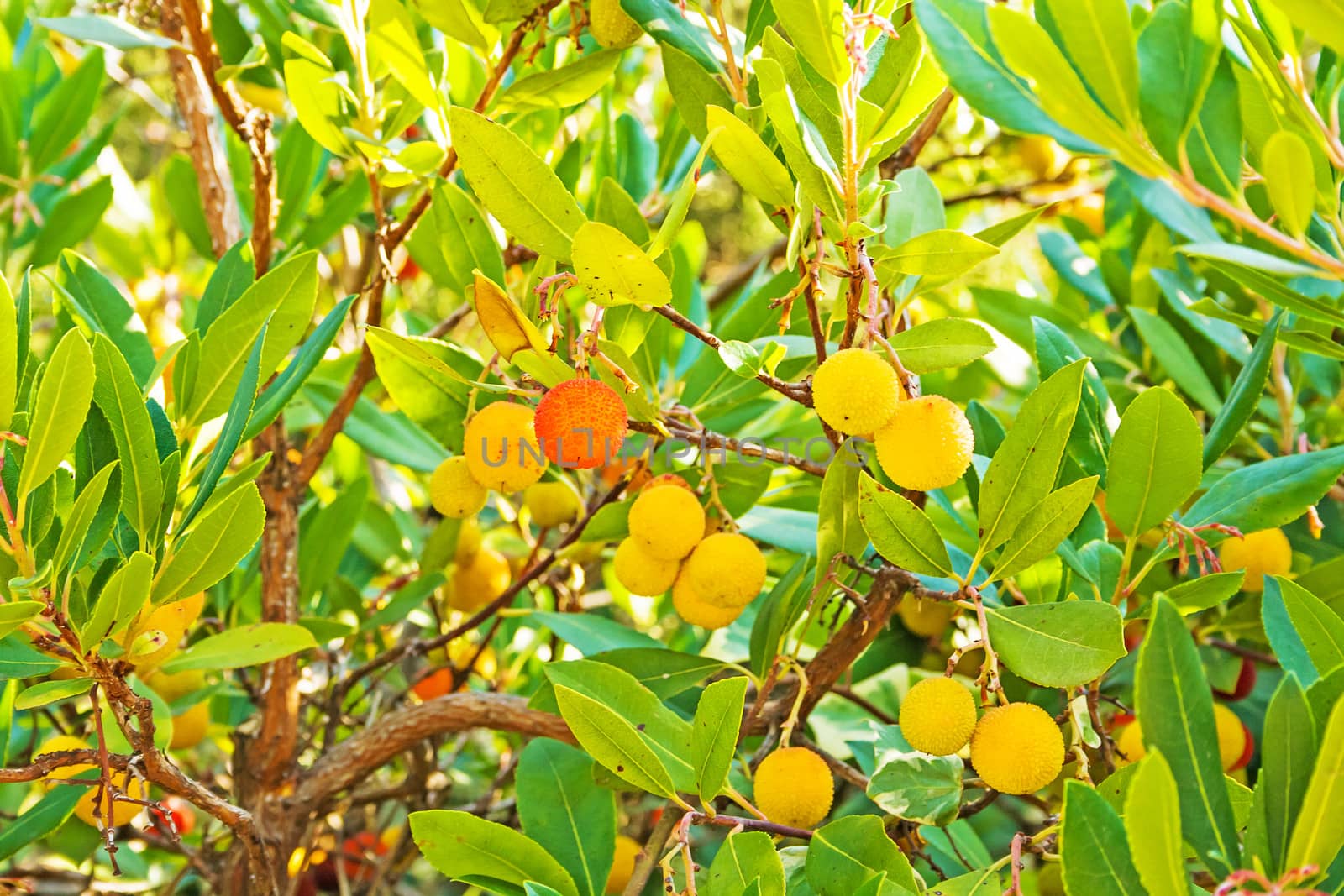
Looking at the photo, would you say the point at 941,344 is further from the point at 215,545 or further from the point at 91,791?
the point at 91,791

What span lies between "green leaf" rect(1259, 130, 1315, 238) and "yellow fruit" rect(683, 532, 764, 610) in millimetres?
427

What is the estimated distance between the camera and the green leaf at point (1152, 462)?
0.74 m

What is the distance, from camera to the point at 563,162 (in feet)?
3.78

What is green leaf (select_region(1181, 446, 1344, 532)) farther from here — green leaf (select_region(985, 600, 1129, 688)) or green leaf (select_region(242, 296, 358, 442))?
green leaf (select_region(242, 296, 358, 442))

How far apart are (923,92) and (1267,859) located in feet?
1.48

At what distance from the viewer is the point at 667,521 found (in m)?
0.86

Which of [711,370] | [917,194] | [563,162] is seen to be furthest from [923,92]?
[563,162]

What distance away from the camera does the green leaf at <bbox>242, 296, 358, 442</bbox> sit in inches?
30.5

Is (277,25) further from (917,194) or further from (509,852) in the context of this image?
(509,852)

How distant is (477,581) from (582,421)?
0.60 meters

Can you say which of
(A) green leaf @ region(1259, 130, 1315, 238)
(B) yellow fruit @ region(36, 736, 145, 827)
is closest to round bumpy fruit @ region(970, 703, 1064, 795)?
(A) green leaf @ region(1259, 130, 1315, 238)

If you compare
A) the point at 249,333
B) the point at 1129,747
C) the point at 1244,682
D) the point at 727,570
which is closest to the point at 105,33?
the point at 249,333

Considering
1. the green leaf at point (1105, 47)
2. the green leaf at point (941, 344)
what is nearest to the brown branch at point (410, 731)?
the green leaf at point (941, 344)

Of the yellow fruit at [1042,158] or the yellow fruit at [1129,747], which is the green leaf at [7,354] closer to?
the yellow fruit at [1129,747]
